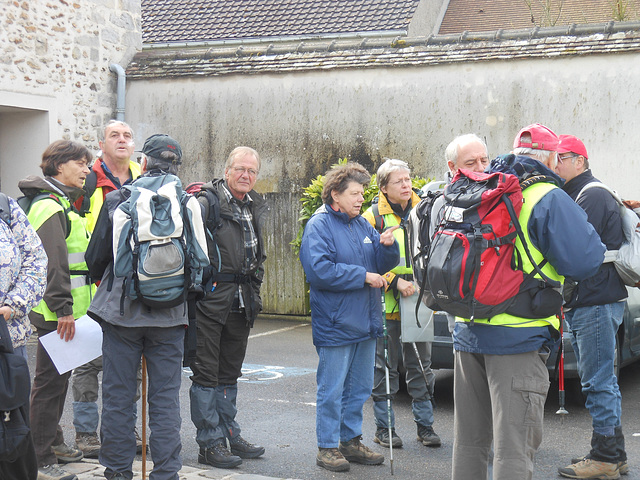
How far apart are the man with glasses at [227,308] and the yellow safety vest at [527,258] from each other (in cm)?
215

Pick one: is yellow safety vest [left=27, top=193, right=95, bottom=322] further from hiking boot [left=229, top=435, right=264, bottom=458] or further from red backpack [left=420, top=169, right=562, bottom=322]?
red backpack [left=420, top=169, right=562, bottom=322]

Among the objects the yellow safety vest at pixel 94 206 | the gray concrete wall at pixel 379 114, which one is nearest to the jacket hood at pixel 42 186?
the yellow safety vest at pixel 94 206

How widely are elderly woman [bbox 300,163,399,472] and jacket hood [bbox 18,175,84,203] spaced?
A: 1.60 m

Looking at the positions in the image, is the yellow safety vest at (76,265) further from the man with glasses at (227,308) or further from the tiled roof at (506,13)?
the tiled roof at (506,13)

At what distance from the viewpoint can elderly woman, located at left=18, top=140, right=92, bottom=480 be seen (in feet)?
17.2

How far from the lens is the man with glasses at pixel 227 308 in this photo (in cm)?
561

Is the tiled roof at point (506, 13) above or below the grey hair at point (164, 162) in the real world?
above

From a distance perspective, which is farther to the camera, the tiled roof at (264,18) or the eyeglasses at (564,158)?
the tiled roof at (264,18)

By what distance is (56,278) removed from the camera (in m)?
5.24

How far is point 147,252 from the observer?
181 inches

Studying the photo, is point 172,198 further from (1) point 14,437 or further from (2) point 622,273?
(2) point 622,273

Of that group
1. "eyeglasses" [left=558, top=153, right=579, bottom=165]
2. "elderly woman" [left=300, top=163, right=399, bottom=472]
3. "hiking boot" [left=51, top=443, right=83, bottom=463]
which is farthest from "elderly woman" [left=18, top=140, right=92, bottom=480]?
"eyeglasses" [left=558, top=153, right=579, bottom=165]

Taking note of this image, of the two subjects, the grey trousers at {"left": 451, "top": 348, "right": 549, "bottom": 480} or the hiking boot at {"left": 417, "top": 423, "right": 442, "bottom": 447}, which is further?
the hiking boot at {"left": 417, "top": 423, "right": 442, "bottom": 447}

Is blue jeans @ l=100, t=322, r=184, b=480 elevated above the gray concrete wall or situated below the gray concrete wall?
below
